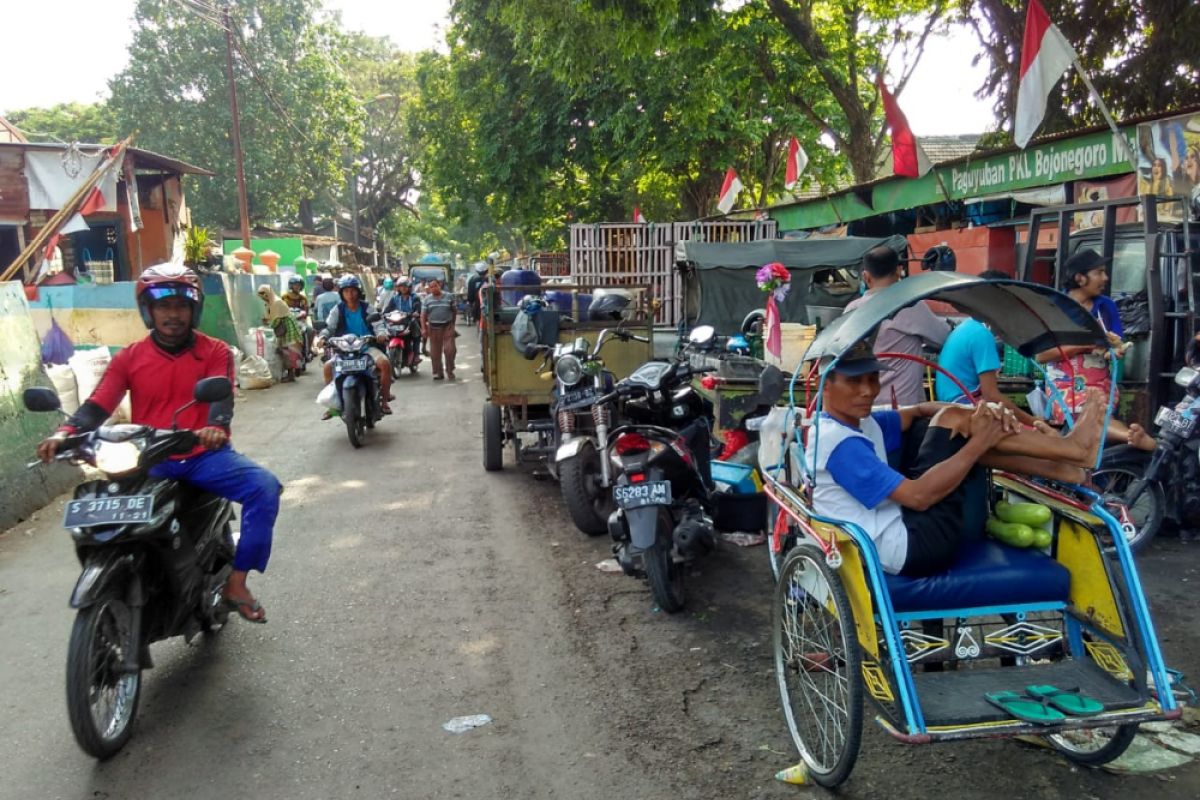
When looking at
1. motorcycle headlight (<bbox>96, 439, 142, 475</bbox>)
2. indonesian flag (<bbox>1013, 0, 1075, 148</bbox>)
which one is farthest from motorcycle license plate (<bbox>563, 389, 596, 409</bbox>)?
indonesian flag (<bbox>1013, 0, 1075, 148</bbox>)

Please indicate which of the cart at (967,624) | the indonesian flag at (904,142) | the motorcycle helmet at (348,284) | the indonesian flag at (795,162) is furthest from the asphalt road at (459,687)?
the indonesian flag at (795,162)

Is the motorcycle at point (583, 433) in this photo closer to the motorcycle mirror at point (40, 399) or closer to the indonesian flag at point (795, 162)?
the motorcycle mirror at point (40, 399)

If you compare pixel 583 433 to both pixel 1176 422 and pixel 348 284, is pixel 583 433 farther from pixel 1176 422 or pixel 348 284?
pixel 348 284

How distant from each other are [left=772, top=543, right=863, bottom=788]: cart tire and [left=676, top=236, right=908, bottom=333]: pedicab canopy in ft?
28.3

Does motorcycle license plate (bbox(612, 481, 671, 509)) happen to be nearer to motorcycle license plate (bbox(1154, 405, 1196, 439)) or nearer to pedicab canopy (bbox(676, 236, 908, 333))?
motorcycle license plate (bbox(1154, 405, 1196, 439))

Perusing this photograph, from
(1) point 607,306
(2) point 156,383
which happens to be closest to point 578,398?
(1) point 607,306

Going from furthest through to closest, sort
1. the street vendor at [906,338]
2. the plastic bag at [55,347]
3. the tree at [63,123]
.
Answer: the tree at [63,123], the plastic bag at [55,347], the street vendor at [906,338]

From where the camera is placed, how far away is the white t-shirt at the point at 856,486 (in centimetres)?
315

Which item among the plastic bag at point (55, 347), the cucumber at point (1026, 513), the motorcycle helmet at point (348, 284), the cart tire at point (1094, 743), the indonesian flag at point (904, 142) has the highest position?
the indonesian flag at point (904, 142)

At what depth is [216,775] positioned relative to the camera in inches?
132

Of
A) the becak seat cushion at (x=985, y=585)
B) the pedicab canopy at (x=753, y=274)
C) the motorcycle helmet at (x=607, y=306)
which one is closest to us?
the becak seat cushion at (x=985, y=585)

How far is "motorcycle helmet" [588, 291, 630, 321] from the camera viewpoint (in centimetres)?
889

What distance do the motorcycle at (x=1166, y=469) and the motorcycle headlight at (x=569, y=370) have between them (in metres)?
3.46

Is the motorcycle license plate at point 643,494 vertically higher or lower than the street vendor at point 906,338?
lower
